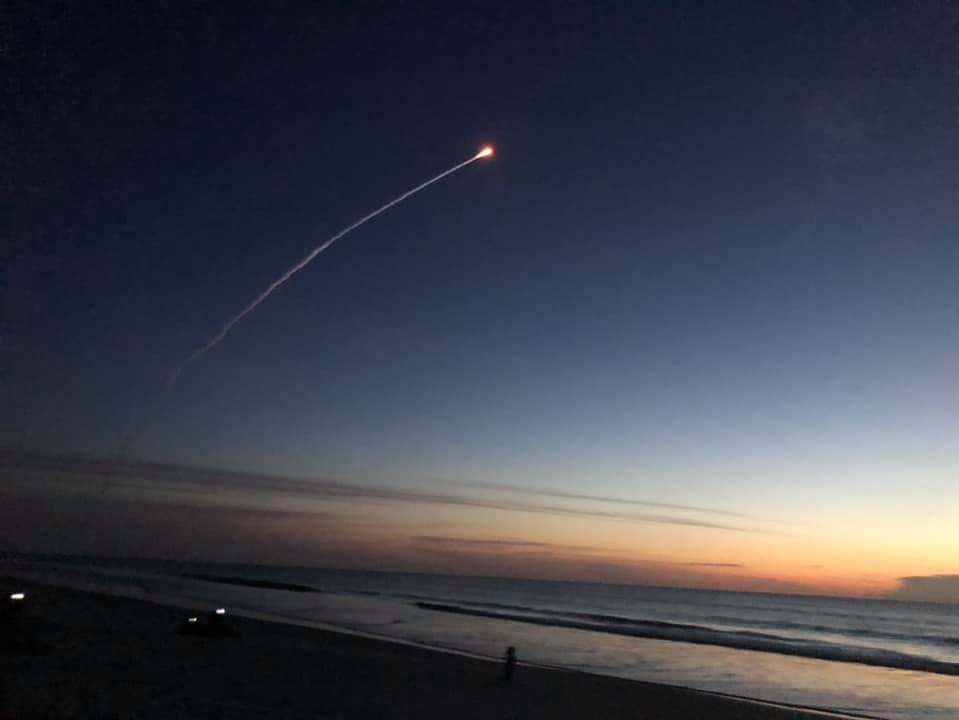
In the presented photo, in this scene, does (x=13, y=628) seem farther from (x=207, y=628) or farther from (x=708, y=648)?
(x=708, y=648)

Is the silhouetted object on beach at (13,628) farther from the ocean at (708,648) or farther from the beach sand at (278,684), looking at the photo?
the ocean at (708,648)

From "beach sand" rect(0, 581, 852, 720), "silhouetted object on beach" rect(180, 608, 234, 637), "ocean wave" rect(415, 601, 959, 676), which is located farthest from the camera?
"ocean wave" rect(415, 601, 959, 676)

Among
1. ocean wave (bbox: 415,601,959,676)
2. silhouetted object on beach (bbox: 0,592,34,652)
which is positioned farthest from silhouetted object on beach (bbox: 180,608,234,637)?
ocean wave (bbox: 415,601,959,676)

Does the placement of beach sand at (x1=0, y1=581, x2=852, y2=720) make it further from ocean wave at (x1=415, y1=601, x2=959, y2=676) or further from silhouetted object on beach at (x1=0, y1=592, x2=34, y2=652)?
ocean wave at (x1=415, y1=601, x2=959, y2=676)

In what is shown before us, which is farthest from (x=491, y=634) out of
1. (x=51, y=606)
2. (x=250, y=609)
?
(x=51, y=606)

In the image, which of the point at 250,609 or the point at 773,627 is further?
the point at 773,627

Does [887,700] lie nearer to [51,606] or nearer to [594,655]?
[594,655]

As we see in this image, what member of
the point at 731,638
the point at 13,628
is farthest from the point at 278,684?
the point at 731,638
